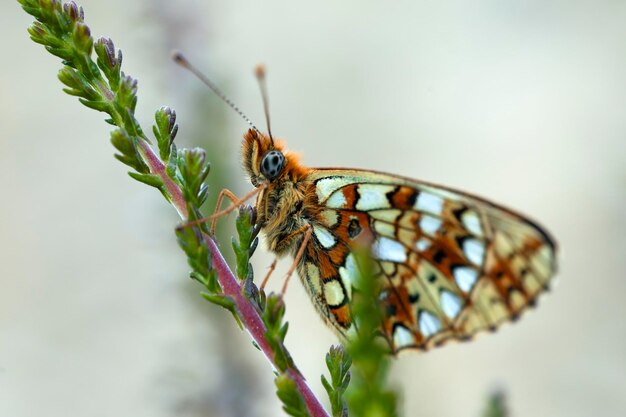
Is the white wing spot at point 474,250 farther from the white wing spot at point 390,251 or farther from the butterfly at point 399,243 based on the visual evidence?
the white wing spot at point 390,251

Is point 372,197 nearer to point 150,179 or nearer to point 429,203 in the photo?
point 429,203

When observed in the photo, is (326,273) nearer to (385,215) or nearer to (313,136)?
(385,215)

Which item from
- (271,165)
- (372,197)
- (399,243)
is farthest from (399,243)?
(271,165)

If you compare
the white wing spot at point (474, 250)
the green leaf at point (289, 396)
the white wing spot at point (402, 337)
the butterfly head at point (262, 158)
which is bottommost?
the green leaf at point (289, 396)

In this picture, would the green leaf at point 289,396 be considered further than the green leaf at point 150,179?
No

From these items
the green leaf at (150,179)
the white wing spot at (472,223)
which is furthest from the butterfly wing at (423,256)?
the green leaf at (150,179)
